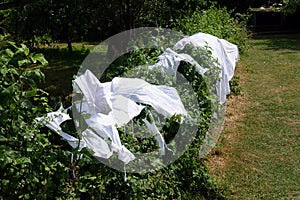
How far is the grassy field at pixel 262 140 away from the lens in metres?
4.04

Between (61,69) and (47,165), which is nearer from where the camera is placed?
(47,165)

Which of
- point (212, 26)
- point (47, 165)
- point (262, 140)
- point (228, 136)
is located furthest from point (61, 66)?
point (47, 165)

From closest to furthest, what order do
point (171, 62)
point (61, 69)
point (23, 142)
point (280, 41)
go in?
1. point (23, 142)
2. point (171, 62)
3. point (61, 69)
4. point (280, 41)

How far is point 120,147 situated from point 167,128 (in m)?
0.95

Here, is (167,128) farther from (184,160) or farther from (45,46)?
(45,46)

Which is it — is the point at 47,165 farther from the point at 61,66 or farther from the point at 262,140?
the point at 61,66

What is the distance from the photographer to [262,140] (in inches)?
203

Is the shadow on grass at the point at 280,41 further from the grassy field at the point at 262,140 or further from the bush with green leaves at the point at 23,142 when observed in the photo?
the bush with green leaves at the point at 23,142

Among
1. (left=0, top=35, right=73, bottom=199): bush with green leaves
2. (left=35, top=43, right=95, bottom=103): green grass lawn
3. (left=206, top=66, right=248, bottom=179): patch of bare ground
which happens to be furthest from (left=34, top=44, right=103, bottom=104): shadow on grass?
(left=0, top=35, right=73, bottom=199): bush with green leaves

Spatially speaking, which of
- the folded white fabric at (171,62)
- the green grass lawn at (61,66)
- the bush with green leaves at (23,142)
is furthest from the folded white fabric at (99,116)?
the green grass lawn at (61,66)

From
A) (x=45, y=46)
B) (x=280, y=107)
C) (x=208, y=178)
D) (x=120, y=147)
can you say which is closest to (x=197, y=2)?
(x=280, y=107)

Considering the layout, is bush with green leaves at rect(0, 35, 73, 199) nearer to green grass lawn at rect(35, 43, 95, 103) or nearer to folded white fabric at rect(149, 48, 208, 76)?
folded white fabric at rect(149, 48, 208, 76)

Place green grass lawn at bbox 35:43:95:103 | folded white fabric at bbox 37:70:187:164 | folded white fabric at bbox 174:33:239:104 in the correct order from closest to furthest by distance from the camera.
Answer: folded white fabric at bbox 37:70:187:164 < folded white fabric at bbox 174:33:239:104 < green grass lawn at bbox 35:43:95:103

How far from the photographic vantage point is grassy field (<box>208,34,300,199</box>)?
4.04 m
